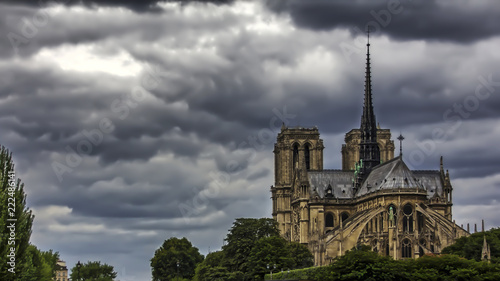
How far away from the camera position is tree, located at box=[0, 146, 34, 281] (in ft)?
288

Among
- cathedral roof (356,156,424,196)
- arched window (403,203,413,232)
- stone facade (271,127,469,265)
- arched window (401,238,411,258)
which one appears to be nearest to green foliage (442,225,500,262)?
stone facade (271,127,469,265)

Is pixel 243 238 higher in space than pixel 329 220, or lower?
lower

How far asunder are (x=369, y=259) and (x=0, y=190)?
5415cm

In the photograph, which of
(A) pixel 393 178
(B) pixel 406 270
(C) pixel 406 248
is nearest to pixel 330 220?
(A) pixel 393 178

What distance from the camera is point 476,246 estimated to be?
149750 mm

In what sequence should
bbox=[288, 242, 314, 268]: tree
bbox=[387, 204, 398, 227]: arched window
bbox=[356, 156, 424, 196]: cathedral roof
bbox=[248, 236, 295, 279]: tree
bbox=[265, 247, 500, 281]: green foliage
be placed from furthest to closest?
bbox=[356, 156, 424, 196]: cathedral roof < bbox=[288, 242, 314, 268]: tree < bbox=[387, 204, 398, 227]: arched window < bbox=[248, 236, 295, 279]: tree < bbox=[265, 247, 500, 281]: green foliage

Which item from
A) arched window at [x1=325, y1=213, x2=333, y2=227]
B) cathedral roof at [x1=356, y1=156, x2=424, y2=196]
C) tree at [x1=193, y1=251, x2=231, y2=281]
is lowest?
tree at [x1=193, y1=251, x2=231, y2=281]

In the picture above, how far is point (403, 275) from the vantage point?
12425 cm

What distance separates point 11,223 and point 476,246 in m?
83.5

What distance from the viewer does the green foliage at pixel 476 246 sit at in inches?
5817

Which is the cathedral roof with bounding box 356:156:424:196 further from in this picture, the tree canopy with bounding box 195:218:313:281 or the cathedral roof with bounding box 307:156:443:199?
the tree canopy with bounding box 195:218:313:281

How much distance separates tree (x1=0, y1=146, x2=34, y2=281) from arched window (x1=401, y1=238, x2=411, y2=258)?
87.0 metres

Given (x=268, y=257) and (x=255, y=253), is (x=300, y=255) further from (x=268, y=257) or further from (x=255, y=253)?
(x=268, y=257)

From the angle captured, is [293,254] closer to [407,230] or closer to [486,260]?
[407,230]
